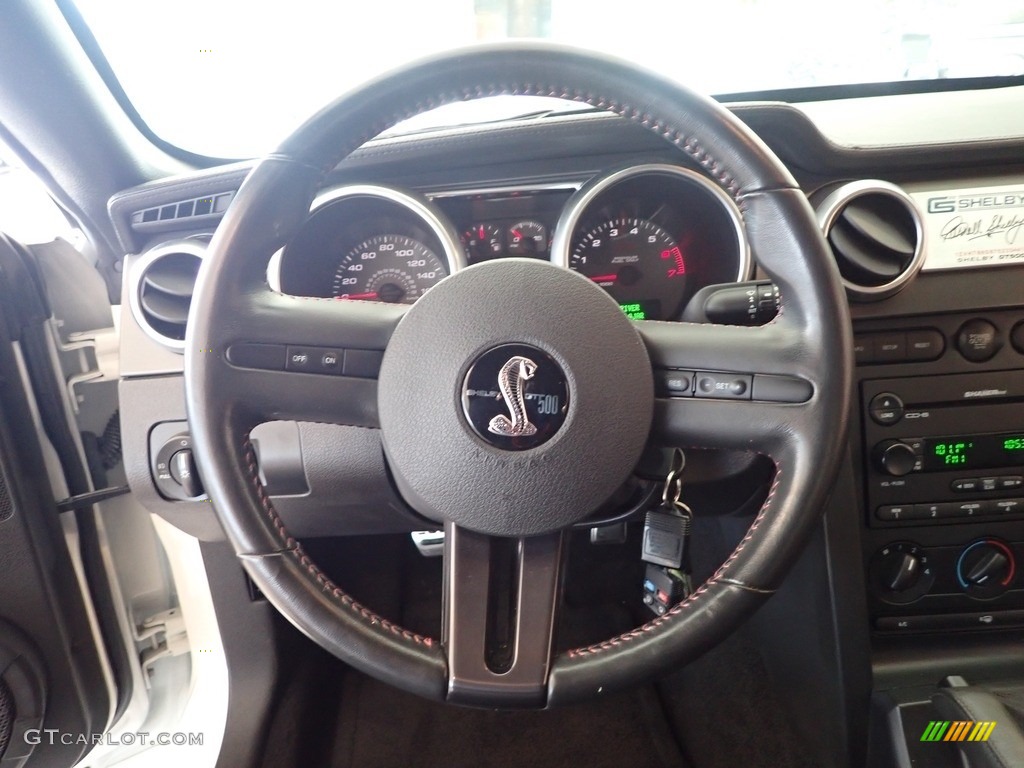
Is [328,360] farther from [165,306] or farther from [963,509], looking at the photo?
[963,509]

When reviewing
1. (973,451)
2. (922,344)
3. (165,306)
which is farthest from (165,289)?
(973,451)

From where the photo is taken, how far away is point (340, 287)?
108 cm

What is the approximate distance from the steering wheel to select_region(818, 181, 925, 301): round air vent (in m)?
0.32

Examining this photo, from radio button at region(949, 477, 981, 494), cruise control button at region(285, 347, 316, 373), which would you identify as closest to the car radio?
radio button at region(949, 477, 981, 494)

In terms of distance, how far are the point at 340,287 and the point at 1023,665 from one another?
1179mm

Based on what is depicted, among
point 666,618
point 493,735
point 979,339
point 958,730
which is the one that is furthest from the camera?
point 493,735

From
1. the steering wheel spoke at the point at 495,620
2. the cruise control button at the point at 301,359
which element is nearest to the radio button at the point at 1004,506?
the steering wheel spoke at the point at 495,620

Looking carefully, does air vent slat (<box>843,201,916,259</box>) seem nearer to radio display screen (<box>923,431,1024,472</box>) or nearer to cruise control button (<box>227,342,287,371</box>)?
radio display screen (<box>923,431,1024,472</box>)

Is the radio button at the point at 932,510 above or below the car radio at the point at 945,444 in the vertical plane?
below

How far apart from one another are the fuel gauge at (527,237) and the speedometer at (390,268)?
0.38ft

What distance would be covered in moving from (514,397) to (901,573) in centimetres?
73

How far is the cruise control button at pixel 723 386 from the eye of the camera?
2.24 ft
